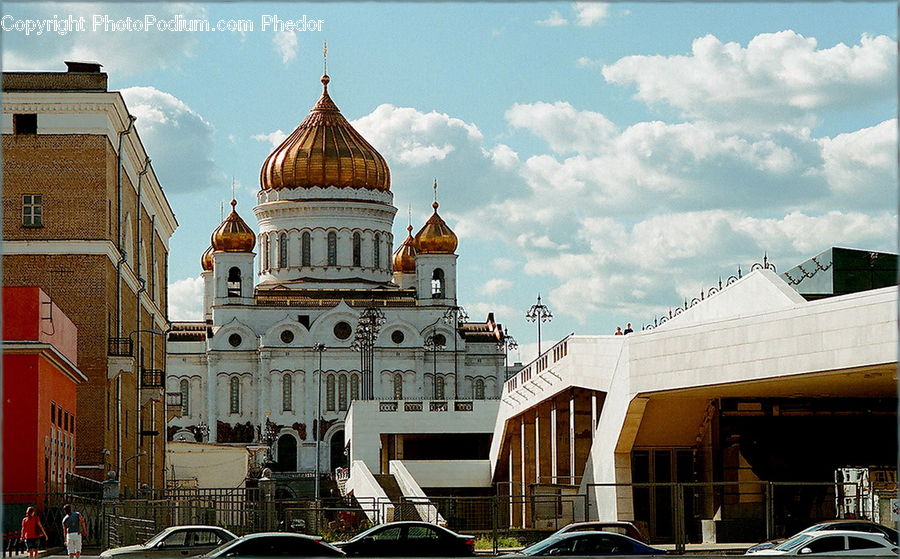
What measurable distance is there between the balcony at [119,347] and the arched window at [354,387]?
6104 centimetres

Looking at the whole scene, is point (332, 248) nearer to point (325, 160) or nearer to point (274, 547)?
point (325, 160)

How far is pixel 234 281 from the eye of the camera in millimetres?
107625

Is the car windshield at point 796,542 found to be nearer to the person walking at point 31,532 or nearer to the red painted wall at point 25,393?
the person walking at point 31,532

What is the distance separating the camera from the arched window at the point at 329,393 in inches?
4040

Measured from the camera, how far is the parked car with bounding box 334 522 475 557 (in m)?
23.6

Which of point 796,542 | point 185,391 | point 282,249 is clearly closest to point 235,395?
point 185,391

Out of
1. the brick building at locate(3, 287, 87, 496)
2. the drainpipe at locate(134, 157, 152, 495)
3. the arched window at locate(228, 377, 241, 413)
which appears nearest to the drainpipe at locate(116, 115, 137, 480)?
the drainpipe at locate(134, 157, 152, 495)

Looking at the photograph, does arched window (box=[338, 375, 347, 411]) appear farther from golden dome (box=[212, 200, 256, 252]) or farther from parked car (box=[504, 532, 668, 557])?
parked car (box=[504, 532, 668, 557])

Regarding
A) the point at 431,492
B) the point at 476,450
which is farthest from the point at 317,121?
the point at 431,492

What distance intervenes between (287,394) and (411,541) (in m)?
80.9

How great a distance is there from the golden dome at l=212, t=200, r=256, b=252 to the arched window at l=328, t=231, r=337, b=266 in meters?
5.95

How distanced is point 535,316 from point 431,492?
21.3 m

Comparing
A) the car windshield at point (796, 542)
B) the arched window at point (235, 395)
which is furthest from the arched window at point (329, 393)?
the car windshield at point (796, 542)

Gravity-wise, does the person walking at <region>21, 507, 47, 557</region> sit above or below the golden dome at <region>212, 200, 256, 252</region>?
below
